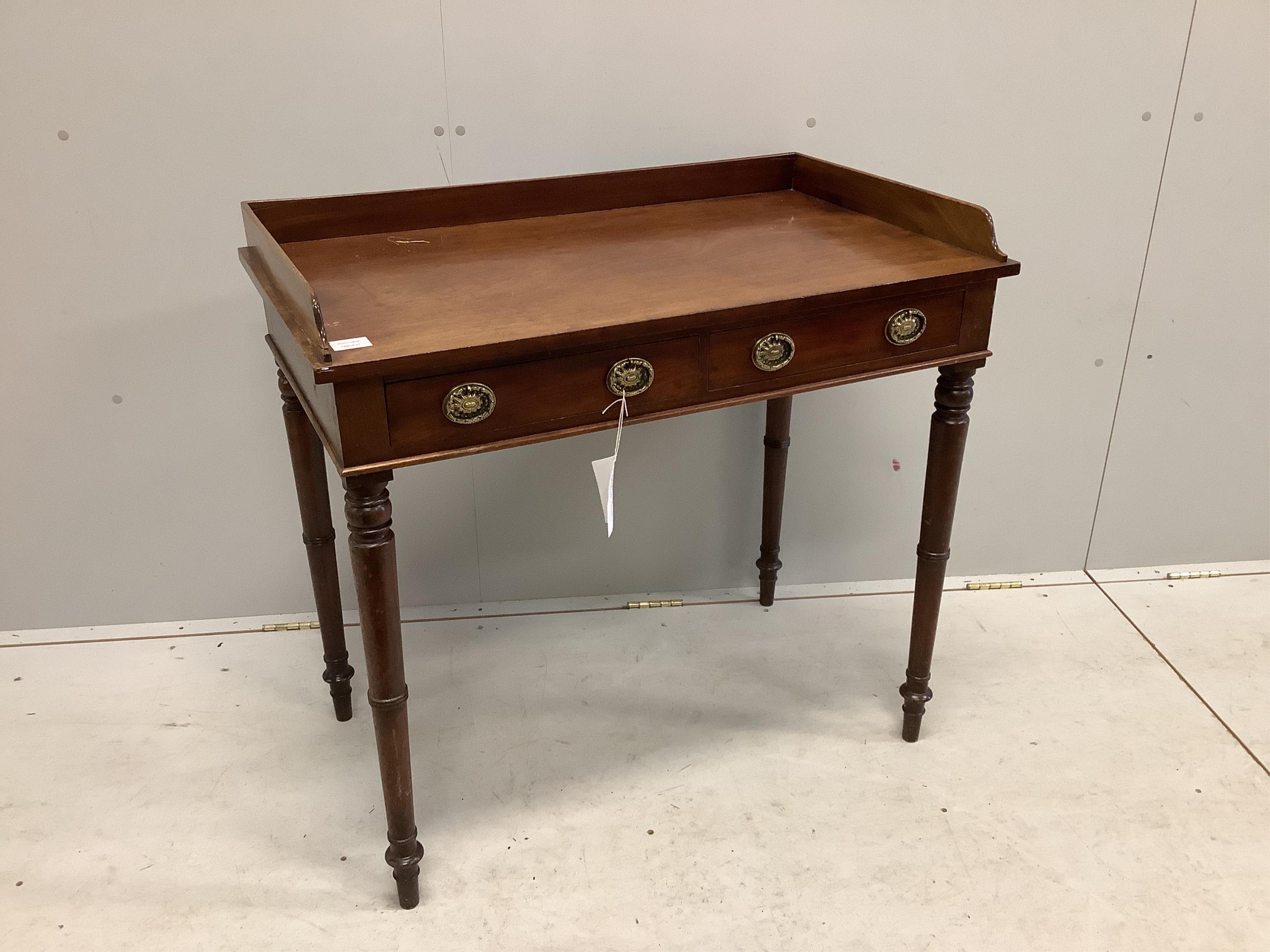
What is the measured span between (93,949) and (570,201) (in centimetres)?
144

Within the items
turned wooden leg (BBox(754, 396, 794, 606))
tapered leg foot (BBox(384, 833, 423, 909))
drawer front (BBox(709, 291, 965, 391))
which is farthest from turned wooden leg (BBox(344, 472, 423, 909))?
turned wooden leg (BBox(754, 396, 794, 606))

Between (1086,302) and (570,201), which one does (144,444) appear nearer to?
(570,201)

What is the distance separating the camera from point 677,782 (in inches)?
77.0

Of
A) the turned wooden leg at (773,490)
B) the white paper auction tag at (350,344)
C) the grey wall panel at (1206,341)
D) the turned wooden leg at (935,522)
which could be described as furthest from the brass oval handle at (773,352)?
the grey wall panel at (1206,341)

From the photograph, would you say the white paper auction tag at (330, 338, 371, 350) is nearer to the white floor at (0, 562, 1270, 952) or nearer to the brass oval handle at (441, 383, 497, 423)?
the brass oval handle at (441, 383, 497, 423)

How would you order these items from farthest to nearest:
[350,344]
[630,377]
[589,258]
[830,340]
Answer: [589,258]
[830,340]
[630,377]
[350,344]

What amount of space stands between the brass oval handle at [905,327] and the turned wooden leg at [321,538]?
3.04ft

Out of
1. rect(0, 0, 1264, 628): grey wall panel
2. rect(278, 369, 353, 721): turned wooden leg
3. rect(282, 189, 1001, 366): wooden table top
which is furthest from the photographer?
rect(0, 0, 1264, 628): grey wall panel

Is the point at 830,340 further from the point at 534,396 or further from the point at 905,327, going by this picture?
the point at 534,396

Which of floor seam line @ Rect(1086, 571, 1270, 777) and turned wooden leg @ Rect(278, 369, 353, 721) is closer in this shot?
turned wooden leg @ Rect(278, 369, 353, 721)

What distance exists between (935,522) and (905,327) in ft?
1.33

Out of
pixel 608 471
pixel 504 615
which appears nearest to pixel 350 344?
pixel 608 471

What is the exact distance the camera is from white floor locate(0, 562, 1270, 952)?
66.2 inches

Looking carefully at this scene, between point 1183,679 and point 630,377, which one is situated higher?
point 630,377
